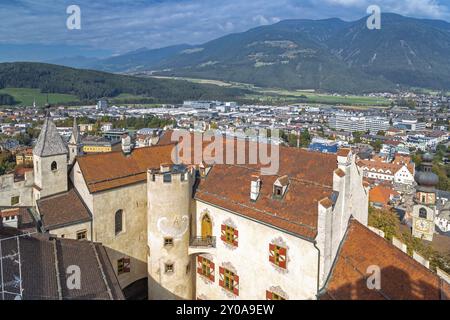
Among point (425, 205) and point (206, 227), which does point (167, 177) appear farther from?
point (425, 205)

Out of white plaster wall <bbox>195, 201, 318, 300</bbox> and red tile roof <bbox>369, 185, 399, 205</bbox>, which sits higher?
white plaster wall <bbox>195, 201, 318, 300</bbox>

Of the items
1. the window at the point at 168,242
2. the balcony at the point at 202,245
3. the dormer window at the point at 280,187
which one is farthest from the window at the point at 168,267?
the dormer window at the point at 280,187

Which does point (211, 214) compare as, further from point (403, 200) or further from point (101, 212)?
point (403, 200)

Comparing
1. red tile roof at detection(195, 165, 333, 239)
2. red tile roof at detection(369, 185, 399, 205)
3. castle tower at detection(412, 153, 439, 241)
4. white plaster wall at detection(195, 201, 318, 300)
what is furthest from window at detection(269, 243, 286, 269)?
red tile roof at detection(369, 185, 399, 205)

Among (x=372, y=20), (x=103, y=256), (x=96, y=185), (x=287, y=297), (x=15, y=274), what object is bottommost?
(x=287, y=297)

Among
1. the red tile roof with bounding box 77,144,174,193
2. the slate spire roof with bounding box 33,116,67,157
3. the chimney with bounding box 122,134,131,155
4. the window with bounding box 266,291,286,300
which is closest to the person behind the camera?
the window with bounding box 266,291,286,300

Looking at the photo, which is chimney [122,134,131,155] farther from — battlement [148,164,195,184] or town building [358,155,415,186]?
town building [358,155,415,186]
